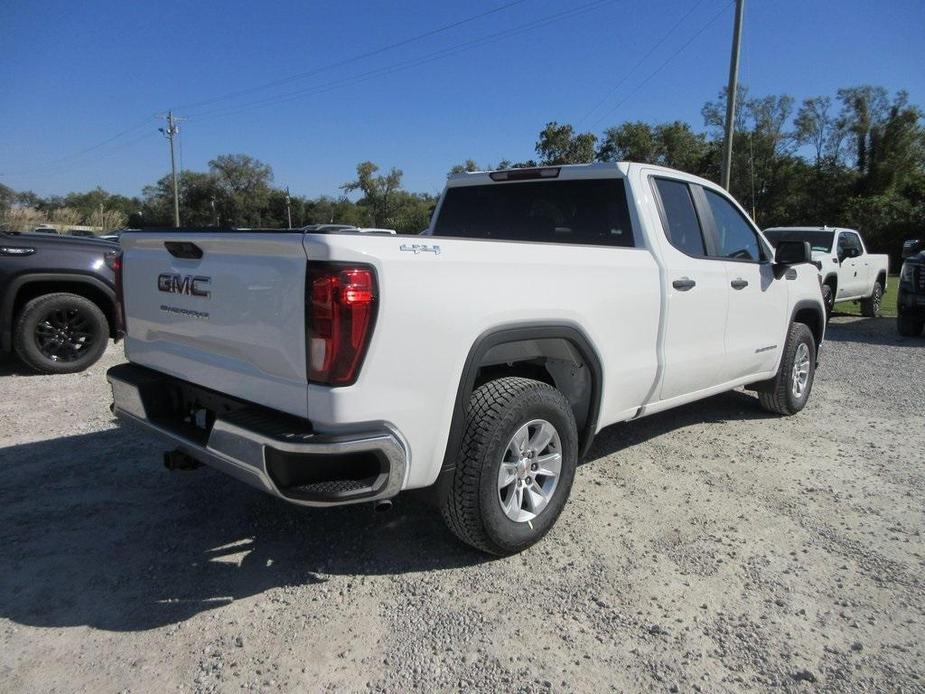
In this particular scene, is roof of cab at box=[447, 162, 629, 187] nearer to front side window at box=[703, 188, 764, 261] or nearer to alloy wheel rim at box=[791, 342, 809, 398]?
front side window at box=[703, 188, 764, 261]

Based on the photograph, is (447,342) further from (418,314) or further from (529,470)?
(529,470)

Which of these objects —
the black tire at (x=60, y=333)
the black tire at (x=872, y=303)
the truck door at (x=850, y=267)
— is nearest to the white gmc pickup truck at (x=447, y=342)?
the black tire at (x=60, y=333)

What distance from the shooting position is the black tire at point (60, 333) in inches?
257

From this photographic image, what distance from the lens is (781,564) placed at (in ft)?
10.4

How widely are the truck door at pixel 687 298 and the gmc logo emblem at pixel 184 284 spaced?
8.18 feet

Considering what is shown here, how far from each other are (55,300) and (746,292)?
644 cm

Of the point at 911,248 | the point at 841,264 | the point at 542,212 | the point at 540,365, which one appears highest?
the point at 542,212

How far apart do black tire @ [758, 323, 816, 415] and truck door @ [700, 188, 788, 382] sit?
19cm

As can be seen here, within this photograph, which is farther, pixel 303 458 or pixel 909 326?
pixel 909 326

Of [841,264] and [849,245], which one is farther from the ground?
[849,245]

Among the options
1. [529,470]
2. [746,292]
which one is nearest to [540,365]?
[529,470]

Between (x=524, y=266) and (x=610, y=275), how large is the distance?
26.8 inches

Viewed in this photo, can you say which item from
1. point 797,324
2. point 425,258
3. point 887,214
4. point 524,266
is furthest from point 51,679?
point 887,214

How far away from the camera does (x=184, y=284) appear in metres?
2.94
